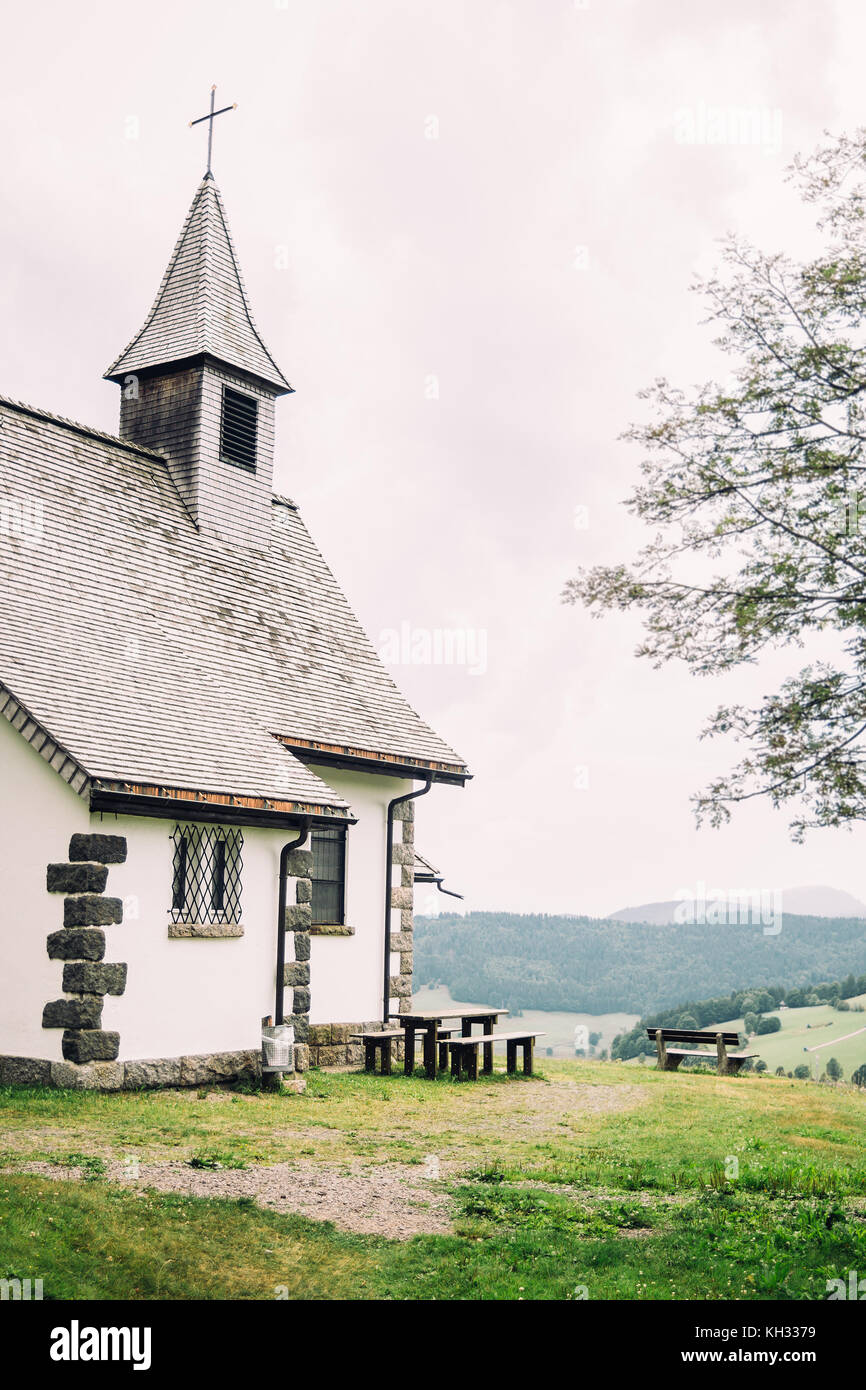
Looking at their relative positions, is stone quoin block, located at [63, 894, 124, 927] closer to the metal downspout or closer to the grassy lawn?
the grassy lawn

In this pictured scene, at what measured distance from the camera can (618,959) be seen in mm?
68812

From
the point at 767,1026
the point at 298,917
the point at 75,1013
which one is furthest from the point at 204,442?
the point at 767,1026

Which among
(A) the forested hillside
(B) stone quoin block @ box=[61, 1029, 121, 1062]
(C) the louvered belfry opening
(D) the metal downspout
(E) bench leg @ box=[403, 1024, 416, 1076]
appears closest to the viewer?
(B) stone quoin block @ box=[61, 1029, 121, 1062]

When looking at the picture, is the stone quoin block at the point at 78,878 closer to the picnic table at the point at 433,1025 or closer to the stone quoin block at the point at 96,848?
the stone quoin block at the point at 96,848

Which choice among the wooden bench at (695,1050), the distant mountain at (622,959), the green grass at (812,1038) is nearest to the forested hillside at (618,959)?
the distant mountain at (622,959)

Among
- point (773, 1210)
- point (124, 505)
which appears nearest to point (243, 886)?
point (124, 505)

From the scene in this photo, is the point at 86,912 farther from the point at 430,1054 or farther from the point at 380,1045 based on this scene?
the point at 430,1054

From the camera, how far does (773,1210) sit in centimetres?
838

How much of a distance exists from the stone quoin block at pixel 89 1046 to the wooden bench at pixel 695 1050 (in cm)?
1068

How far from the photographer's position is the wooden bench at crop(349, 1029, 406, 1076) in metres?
15.9

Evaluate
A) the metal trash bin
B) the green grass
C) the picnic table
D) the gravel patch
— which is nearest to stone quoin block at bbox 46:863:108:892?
the metal trash bin

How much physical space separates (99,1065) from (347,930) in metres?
5.39

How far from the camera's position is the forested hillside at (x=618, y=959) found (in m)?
57.1

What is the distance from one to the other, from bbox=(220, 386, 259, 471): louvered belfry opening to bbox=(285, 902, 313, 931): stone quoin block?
27.3ft
